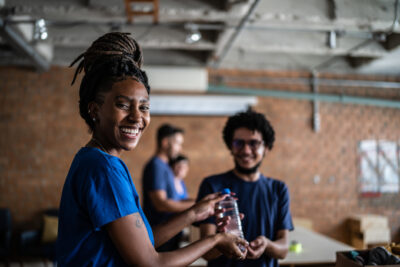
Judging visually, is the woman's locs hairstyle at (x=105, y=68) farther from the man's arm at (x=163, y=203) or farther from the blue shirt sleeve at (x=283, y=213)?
the man's arm at (x=163, y=203)

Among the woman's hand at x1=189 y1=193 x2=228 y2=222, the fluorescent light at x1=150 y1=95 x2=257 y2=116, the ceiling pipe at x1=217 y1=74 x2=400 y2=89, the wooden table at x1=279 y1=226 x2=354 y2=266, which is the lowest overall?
the wooden table at x1=279 y1=226 x2=354 y2=266

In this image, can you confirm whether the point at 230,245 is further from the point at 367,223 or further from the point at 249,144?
the point at 367,223

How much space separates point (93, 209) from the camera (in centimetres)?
93

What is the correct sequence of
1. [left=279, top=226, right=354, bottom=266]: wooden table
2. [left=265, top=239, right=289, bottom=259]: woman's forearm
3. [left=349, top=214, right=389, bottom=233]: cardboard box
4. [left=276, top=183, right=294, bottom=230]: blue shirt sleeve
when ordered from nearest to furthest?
1. [left=265, top=239, right=289, bottom=259]: woman's forearm
2. [left=276, top=183, right=294, bottom=230]: blue shirt sleeve
3. [left=279, top=226, right=354, bottom=266]: wooden table
4. [left=349, top=214, right=389, bottom=233]: cardboard box

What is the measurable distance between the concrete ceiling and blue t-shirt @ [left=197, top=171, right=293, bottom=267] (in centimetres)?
195

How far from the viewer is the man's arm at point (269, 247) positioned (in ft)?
4.94

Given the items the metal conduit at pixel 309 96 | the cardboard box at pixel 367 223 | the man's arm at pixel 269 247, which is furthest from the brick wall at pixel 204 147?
the man's arm at pixel 269 247

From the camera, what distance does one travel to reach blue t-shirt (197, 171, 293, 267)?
169cm

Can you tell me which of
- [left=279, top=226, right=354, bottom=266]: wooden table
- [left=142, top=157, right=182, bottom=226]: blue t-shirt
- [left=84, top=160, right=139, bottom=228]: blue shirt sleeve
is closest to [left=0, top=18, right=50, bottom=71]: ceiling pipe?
[left=142, top=157, right=182, bottom=226]: blue t-shirt

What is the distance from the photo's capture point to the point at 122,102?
106 cm

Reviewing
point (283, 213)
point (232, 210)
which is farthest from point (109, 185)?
point (283, 213)

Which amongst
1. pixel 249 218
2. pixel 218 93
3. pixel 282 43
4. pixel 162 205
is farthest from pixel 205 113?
pixel 249 218

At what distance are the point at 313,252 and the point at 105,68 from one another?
2.30 metres

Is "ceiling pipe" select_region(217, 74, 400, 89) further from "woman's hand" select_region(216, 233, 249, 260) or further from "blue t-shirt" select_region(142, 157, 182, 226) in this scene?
"woman's hand" select_region(216, 233, 249, 260)
